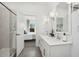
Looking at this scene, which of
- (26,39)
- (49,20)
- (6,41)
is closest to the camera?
(6,41)

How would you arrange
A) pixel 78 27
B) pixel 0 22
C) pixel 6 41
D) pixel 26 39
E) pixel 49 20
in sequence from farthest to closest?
pixel 26 39, pixel 49 20, pixel 6 41, pixel 0 22, pixel 78 27

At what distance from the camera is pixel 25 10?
5.11m

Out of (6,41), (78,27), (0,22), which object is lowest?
(6,41)

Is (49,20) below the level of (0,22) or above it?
above

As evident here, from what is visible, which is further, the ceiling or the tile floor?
the ceiling

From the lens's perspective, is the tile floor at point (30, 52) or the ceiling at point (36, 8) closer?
the tile floor at point (30, 52)

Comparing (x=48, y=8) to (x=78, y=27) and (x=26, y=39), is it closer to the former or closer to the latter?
(x=26, y=39)

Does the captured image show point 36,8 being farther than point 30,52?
Yes

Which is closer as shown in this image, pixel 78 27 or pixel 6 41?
pixel 78 27

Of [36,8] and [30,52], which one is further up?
[36,8]

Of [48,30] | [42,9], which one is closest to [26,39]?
[48,30]

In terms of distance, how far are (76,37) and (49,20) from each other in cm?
320

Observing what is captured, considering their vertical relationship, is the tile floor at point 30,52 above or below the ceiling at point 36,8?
below

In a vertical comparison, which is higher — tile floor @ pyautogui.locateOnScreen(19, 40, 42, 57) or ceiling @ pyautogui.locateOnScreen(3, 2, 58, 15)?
ceiling @ pyautogui.locateOnScreen(3, 2, 58, 15)
